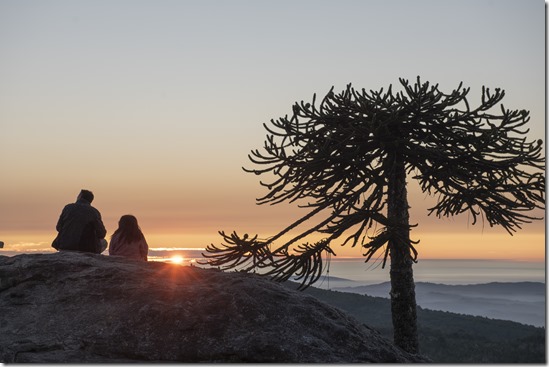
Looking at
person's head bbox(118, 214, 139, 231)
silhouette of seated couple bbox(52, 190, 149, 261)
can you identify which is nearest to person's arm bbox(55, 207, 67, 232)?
silhouette of seated couple bbox(52, 190, 149, 261)

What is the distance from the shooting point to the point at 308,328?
32.5 feet

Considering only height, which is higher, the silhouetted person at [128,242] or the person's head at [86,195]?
the person's head at [86,195]

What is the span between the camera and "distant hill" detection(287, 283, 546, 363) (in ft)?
128

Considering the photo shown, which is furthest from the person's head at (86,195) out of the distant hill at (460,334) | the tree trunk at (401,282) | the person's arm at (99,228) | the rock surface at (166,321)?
the distant hill at (460,334)

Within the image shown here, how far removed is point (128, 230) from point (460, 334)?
131 feet

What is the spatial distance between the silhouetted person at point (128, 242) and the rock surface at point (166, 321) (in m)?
1.70

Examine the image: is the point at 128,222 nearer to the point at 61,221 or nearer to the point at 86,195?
the point at 86,195

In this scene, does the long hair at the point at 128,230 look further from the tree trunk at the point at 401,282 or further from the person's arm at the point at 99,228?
the tree trunk at the point at 401,282

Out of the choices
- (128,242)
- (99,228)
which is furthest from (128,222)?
(99,228)

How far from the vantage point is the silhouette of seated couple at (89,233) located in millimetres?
13562

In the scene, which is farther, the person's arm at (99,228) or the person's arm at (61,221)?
the person's arm at (99,228)

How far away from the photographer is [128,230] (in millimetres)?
13414

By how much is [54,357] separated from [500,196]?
856cm

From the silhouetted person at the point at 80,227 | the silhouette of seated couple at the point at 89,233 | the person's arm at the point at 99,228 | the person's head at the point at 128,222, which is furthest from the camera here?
the person's arm at the point at 99,228
